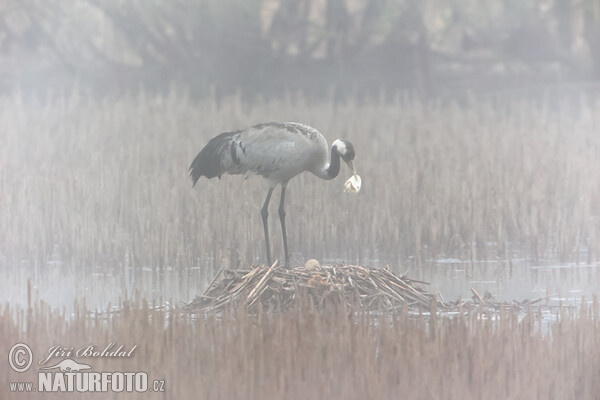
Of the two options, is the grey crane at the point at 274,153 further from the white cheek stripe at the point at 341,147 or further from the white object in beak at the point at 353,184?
the white object in beak at the point at 353,184

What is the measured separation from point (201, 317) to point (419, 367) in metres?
1.33

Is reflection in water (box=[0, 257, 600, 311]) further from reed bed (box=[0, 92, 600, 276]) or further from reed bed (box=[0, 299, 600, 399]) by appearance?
reed bed (box=[0, 299, 600, 399])

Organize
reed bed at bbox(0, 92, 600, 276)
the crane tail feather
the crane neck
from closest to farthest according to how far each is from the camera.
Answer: the crane neck < the crane tail feather < reed bed at bbox(0, 92, 600, 276)

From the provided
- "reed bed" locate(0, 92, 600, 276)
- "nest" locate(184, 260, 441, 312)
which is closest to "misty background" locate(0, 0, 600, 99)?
"reed bed" locate(0, 92, 600, 276)

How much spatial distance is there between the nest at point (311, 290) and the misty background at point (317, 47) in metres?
8.00

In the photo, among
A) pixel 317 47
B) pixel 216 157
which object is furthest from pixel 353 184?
pixel 317 47

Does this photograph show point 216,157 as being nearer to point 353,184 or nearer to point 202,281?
point 202,281

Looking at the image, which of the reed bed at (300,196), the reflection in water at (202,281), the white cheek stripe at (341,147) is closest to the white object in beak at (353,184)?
the white cheek stripe at (341,147)

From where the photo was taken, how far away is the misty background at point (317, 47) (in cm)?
1416

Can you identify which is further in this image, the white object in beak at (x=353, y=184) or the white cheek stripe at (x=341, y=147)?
the white cheek stripe at (x=341, y=147)

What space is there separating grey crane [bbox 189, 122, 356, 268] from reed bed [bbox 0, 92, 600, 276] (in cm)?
68

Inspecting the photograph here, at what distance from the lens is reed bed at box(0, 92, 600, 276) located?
7887 mm

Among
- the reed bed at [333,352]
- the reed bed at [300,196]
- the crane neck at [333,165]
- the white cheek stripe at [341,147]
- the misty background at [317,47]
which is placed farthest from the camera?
the misty background at [317,47]

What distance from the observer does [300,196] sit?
8844 millimetres
